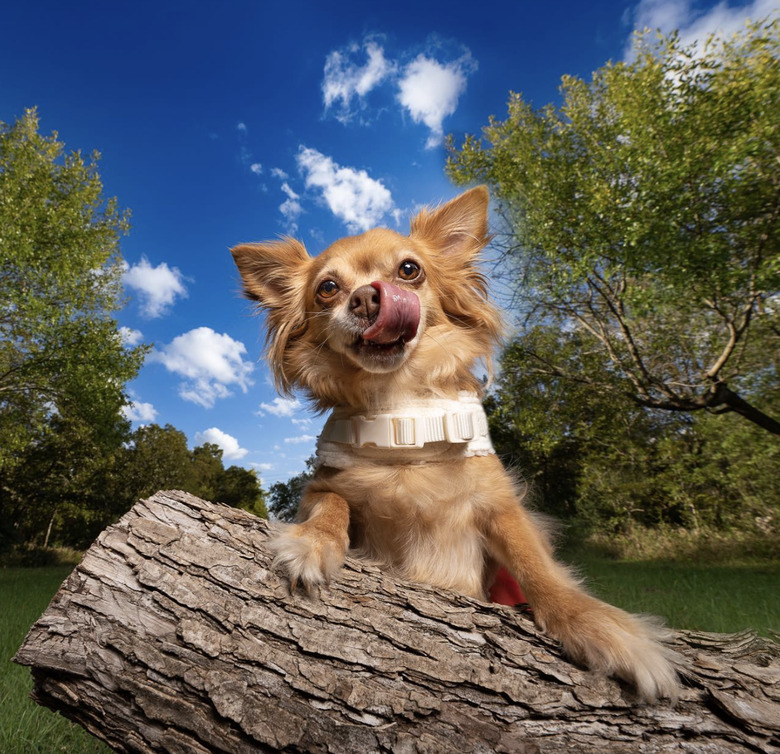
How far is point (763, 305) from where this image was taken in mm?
9625

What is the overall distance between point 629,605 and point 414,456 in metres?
6.19

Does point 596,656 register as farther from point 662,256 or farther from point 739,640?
point 662,256

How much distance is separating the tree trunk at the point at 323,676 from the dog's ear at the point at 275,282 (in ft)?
4.02

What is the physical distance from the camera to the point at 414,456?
2.29 meters

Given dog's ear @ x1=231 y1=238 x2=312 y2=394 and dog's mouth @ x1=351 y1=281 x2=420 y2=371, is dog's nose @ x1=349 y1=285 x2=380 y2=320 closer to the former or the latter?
dog's mouth @ x1=351 y1=281 x2=420 y2=371

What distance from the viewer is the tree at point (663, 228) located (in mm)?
8891

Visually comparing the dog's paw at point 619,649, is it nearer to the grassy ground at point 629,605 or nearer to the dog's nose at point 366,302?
the grassy ground at point 629,605

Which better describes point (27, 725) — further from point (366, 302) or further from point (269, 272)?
point (366, 302)

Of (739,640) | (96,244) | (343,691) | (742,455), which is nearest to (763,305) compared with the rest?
(742,455)

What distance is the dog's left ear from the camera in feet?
9.77

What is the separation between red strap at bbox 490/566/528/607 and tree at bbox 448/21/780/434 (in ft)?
25.0

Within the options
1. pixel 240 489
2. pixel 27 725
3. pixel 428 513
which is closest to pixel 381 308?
pixel 428 513

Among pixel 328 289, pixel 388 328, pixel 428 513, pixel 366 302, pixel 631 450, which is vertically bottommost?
pixel 428 513

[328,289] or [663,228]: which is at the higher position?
[663,228]
